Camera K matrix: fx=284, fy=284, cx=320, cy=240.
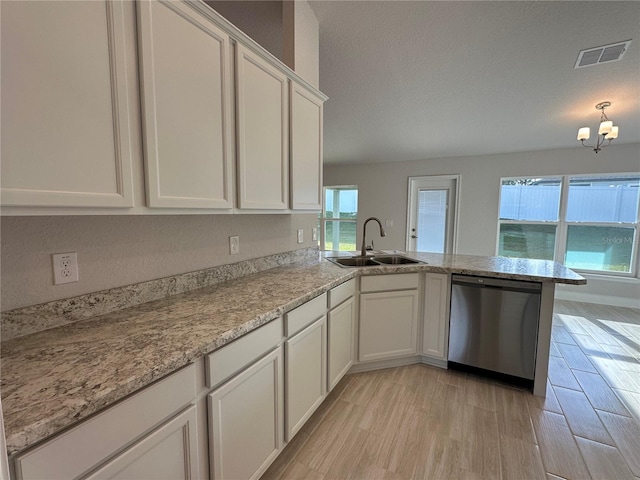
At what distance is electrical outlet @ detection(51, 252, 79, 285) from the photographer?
3.48 feet

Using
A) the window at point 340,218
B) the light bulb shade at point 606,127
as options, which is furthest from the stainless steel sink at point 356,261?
the window at point 340,218

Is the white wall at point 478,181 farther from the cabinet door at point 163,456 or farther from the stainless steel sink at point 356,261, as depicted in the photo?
the cabinet door at point 163,456

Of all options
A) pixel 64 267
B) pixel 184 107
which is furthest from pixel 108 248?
pixel 184 107

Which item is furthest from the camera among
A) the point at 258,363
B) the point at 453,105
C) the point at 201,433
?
the point at 453,105

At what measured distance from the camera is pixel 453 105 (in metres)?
3.34

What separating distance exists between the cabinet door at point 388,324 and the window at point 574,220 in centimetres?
360

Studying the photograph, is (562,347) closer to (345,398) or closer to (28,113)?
(345,398)

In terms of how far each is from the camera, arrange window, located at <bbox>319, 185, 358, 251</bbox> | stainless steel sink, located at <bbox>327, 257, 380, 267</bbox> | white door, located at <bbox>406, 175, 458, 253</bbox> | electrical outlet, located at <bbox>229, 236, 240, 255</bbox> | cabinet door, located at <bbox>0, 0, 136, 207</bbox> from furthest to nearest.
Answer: window, located at <bbox>319, 185, 358, 251</bbox>, white door, located at <bbox>406, 175, 458, 253</bbox>, stainless steel sink, located at <bbox>327, 257, 380, 267</bbox>, electrical outlet, located at <bbox>229, 236, 240, 255</bbox>, cabinet door, located at <bbox>0, 0, 136, 207</bbox>

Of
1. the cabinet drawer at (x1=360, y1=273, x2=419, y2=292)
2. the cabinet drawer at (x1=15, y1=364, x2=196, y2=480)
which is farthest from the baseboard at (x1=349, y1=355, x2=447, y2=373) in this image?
the cabinet drawer at (x1=15, y1=364, x2=196, y2=480)

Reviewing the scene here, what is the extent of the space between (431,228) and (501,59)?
11.4 ft

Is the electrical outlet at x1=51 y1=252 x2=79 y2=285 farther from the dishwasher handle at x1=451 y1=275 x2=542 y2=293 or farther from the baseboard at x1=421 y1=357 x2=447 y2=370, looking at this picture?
the baseboard at x1=421 y1=357 x2=447 y2=370

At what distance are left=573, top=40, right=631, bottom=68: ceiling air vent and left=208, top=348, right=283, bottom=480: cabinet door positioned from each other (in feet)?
10.8

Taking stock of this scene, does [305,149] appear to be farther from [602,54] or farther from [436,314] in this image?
[602,54]

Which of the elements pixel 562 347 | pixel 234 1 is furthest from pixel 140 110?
pixel 562 347
